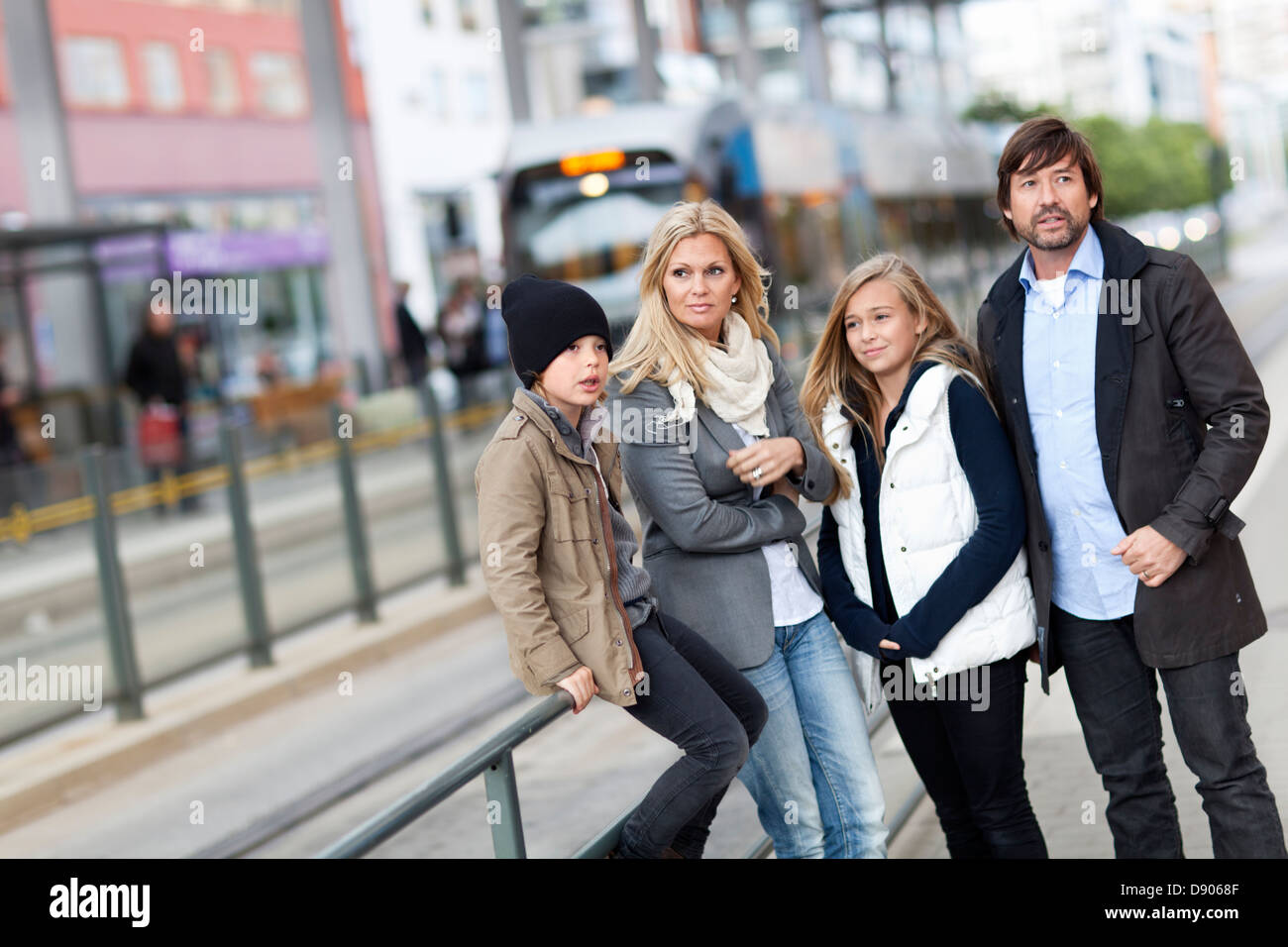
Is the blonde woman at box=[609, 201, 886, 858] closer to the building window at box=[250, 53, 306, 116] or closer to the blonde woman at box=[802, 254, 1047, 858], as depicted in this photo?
the blonde woman at box=[802, 254, 1047, 858]

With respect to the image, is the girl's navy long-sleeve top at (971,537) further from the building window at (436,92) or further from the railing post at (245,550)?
the building window at (436,92)

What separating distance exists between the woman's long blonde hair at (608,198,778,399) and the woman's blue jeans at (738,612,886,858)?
2.05ft

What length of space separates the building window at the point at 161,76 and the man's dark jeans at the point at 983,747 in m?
35.5

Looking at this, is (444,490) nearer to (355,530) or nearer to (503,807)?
(355,530)

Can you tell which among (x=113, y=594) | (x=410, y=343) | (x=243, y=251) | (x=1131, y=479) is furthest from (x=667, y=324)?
(x=243, y=251)

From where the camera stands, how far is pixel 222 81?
3791 cm

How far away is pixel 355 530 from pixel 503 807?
7.33 metres

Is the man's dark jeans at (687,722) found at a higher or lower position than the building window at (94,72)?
lower

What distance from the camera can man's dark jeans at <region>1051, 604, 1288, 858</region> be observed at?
3.13 metres

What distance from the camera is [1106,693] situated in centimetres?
330

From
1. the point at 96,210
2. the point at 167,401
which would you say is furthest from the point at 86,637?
the point at 96,210

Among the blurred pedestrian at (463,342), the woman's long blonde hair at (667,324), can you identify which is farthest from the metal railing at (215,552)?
the blurred pedestrian at (463,342)

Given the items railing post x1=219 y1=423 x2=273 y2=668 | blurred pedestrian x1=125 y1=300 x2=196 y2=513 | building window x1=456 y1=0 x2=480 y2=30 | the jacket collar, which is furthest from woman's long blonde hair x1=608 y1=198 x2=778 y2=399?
building window x1=456 y1=0 x2=480 y2=30

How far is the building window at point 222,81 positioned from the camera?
1475 inches
